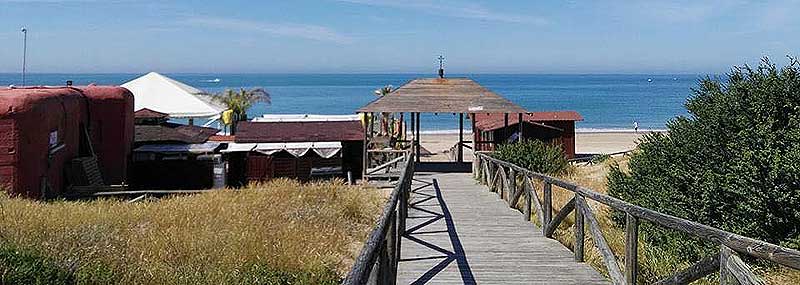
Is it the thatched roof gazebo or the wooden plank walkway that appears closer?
the wooden plank walkway

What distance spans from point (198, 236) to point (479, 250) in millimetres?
3047

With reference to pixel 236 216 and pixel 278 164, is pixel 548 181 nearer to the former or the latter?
pixel 236 216

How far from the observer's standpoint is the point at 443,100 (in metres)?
21.7

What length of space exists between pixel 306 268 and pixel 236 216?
3503mm

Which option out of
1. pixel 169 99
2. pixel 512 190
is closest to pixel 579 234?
pixel 512 190

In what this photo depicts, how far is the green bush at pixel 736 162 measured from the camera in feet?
24.9

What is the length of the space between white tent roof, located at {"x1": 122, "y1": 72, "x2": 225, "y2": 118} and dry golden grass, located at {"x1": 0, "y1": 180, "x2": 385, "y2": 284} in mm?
13432

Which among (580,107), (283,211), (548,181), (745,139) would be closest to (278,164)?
(283,211)

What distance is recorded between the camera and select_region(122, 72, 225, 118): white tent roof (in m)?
26.5

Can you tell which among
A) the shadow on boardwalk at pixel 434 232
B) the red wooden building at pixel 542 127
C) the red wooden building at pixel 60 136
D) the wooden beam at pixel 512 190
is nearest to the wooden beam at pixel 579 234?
the shadow on boardwalk at pixel 434 232

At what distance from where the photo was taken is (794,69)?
28.1ft

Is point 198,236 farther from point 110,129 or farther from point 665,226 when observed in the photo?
point 110,129

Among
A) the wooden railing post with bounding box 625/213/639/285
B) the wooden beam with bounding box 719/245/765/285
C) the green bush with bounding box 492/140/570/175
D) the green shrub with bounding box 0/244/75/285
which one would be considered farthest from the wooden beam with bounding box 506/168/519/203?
the wooden beam with bounding box 719/245/765/285

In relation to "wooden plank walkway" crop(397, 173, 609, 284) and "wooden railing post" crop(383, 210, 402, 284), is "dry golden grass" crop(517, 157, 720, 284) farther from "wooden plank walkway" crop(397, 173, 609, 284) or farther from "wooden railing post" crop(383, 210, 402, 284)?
"wooden railing post" crop(383, 210, 402, 284)
